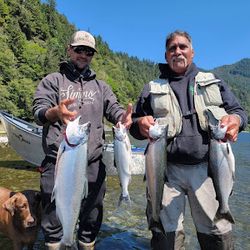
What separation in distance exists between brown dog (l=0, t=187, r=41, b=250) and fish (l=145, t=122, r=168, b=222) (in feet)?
7.55

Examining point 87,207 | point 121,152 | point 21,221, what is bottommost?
point 21,221

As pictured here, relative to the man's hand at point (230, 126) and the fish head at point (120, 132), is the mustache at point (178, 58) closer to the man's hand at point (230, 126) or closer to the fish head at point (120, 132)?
the man's hand at point (230, 126)

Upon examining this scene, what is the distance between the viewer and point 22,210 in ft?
18.6

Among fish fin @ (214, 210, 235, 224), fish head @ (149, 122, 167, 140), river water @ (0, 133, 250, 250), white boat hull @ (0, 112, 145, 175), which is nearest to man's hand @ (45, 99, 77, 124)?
fish head @ (149, 122, 167, 140)

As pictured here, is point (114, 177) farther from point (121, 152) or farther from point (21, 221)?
point (121, 152)

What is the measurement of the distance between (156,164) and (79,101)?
1.43 m

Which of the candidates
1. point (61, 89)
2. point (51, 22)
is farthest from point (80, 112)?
point (51, 22)

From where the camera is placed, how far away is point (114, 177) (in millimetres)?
14508

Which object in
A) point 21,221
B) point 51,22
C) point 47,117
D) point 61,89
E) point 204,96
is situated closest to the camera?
point 47,117

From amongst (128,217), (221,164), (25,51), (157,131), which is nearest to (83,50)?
(157,131)

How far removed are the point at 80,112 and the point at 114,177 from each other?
9.86 meters

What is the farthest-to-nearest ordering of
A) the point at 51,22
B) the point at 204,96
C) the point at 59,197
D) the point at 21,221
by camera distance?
the point at 51,22, the point at 21,221, the point at 204,96, the point at 59,197

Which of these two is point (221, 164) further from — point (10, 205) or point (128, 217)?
point (128, 217)

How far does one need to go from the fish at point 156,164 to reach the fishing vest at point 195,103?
0.33 metres
